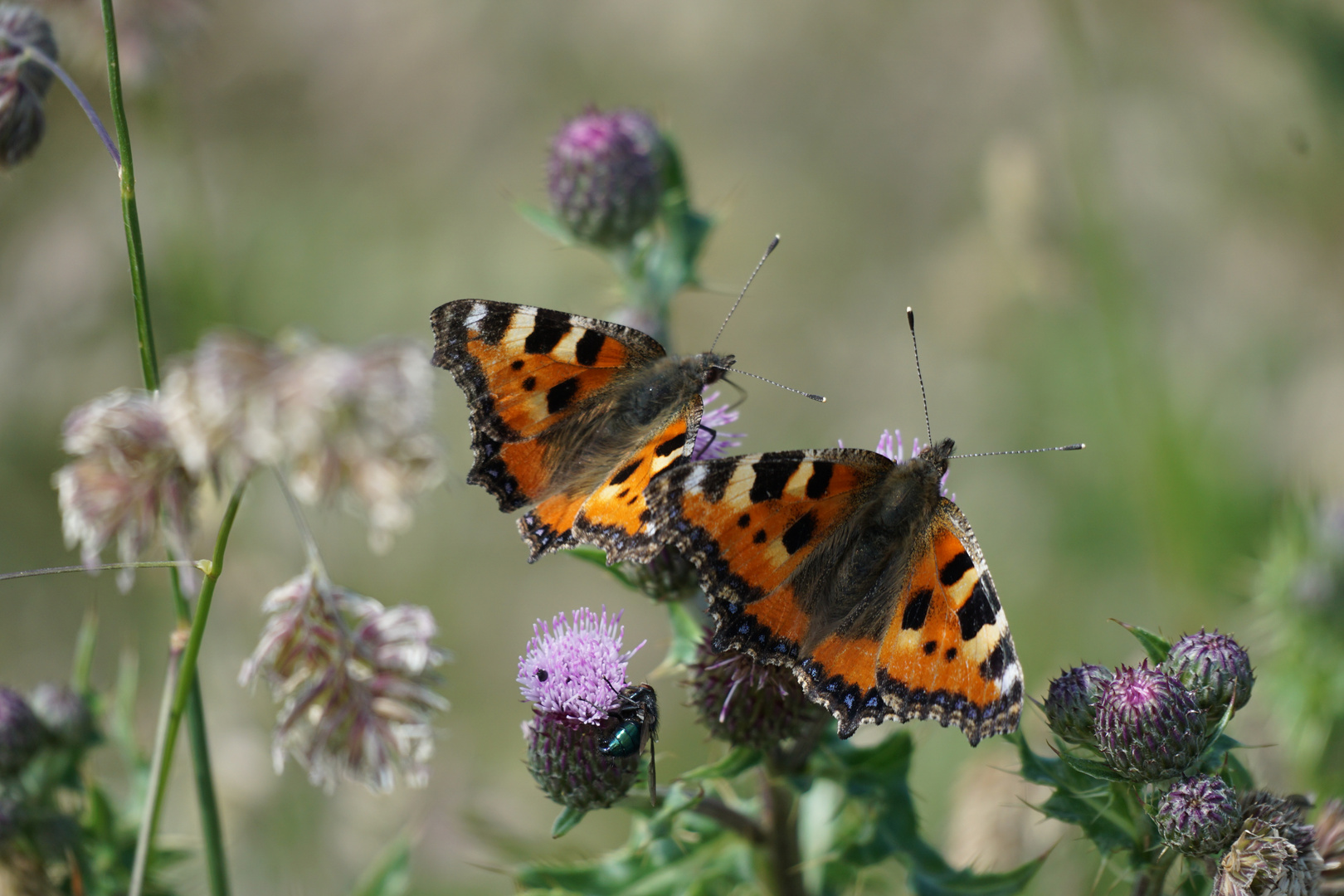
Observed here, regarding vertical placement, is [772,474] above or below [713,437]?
below

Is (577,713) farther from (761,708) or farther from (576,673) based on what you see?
(761,708)

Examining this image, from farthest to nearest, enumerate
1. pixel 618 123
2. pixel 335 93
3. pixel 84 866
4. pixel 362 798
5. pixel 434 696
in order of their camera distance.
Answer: pixel 335 93 < pixel 362 798 < pixel 618 123 < pixel 84 866 < pixel 434 696

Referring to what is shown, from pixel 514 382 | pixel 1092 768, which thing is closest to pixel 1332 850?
pixel 1092 768

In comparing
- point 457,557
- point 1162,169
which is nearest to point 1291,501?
point 1162,169

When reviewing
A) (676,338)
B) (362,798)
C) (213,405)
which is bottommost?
(362,798)

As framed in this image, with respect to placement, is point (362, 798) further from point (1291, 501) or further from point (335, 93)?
point (335, 93)

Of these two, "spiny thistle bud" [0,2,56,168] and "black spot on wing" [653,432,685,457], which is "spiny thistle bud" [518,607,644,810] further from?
"spiny thistle bud" [0,2,56,168]

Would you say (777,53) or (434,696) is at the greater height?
(777,53)

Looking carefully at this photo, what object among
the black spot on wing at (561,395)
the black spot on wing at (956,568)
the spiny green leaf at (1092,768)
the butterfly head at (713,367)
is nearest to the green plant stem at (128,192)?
the black spot on wing at (561,395)
